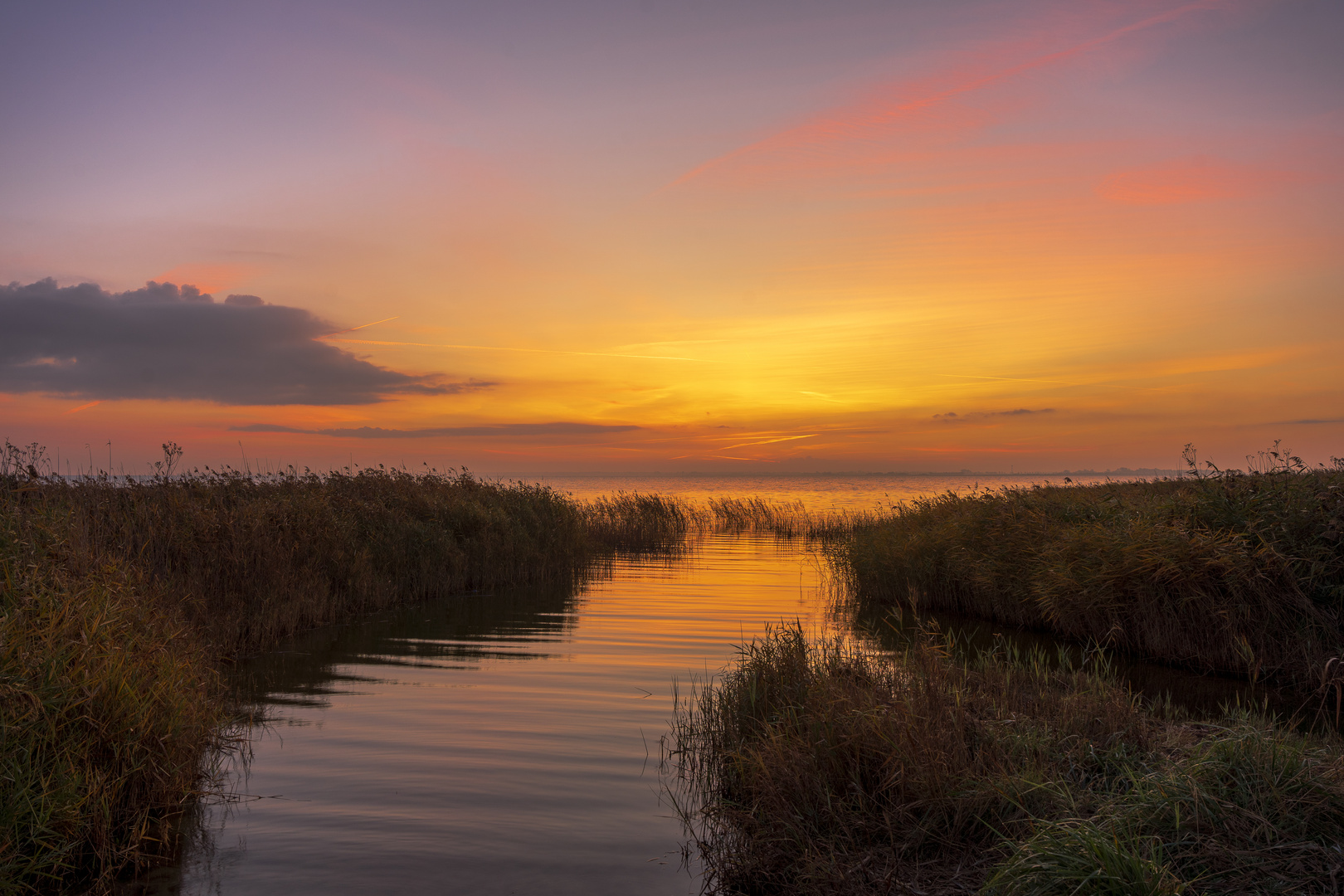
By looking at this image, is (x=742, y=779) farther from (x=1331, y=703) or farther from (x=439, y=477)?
(x=439, y=477)

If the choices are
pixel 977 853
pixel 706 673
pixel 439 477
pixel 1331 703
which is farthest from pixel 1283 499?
pixel 439 477

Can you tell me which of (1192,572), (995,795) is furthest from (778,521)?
(995,795)

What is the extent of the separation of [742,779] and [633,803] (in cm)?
120

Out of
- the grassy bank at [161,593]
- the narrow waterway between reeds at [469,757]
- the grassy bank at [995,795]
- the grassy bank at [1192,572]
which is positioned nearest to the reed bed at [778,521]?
the grassy bank at [161,593]

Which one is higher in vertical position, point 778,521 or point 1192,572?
point 1192,572

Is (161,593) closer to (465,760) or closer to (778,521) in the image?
(465,760)

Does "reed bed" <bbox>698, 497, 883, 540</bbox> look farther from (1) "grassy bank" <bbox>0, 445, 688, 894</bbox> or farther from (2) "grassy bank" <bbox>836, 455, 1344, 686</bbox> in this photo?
(2) "grassy bank" <bbox>836, 455, 1344, 686</bbox>

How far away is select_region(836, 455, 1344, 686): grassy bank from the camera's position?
11484mm

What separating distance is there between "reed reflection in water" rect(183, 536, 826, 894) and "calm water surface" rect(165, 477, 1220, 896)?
2 centimetres

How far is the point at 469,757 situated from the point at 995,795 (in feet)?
18.6

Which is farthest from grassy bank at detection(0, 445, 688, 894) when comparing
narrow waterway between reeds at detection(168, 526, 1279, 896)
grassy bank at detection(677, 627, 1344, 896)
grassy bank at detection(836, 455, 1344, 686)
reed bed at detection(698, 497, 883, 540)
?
reed bed at detection(698, 497, 883, 540)

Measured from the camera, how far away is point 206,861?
6.01 metres

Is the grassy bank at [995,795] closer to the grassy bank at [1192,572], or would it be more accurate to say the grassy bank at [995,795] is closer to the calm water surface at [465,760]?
the calm water surface at [465,760]

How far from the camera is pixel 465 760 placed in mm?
8430
